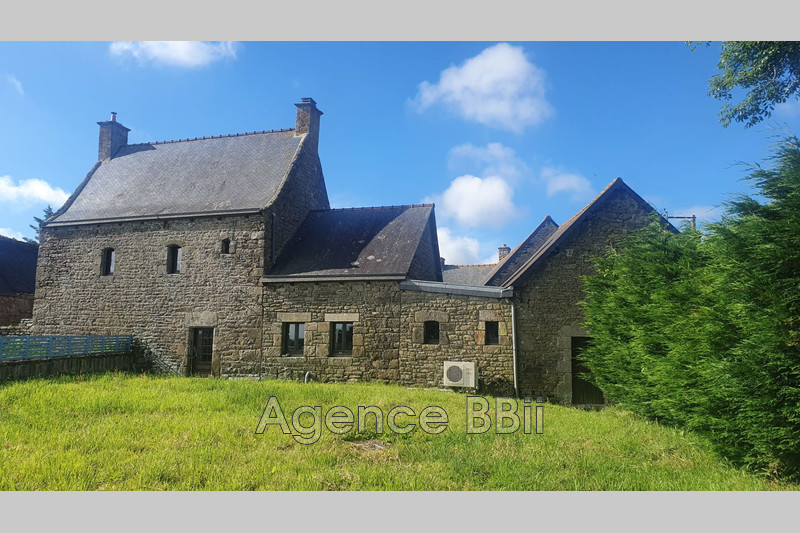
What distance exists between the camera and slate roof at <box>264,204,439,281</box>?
15.4m

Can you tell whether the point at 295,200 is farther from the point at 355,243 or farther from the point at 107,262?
the point at 107,262

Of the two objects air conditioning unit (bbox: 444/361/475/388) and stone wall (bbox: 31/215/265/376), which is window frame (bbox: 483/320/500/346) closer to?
air conditioning unit (bbox: 444/361/475/388)

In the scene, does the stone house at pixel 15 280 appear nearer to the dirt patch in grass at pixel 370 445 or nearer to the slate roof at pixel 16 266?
the slate roof at pixel 16 266

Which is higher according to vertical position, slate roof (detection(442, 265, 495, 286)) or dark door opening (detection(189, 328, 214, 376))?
slate roof (detection(442, 265, 495, 286))

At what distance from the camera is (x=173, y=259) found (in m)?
17.3

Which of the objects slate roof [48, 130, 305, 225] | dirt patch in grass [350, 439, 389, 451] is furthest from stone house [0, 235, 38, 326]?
dirt patch in grass [350, 439, 389, 451]

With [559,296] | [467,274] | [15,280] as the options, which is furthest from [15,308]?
[559,296]

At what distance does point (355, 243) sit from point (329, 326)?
315 centimetres

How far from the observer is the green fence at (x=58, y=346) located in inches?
506

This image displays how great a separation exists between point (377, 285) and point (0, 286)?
61.6 feet

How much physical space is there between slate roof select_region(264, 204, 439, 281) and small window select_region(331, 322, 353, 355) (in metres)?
1.50

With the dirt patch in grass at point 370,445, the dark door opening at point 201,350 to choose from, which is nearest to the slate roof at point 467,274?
the dark door opening at point 201,350

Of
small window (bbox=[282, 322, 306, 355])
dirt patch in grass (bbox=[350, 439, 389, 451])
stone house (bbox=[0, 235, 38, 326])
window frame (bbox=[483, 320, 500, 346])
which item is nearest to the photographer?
dirt patch in grass (bbox=[350, 439, 389, 451])

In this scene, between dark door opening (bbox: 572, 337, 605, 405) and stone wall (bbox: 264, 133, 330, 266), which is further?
stone wall (bbox: 264, 133, 330, 266)
